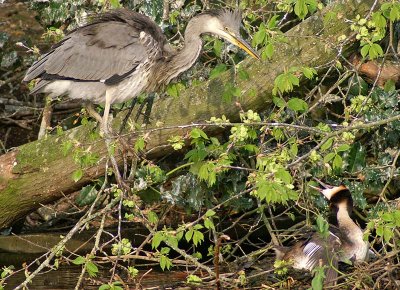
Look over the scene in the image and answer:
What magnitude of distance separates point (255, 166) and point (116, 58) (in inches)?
51.4

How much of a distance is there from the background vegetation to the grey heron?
0.14m

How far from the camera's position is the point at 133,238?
786cm

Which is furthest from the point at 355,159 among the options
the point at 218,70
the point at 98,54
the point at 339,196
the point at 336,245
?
the point at 98,54

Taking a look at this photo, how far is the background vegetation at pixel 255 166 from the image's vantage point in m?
5.11

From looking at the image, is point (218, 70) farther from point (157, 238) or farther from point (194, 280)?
point (157, 238)

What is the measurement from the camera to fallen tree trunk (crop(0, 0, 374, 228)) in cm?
639

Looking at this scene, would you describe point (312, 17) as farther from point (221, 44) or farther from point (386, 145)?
point (386, 145)

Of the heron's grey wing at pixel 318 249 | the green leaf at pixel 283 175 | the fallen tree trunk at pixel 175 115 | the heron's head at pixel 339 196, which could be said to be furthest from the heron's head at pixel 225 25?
the green leaf at pixel 283 175

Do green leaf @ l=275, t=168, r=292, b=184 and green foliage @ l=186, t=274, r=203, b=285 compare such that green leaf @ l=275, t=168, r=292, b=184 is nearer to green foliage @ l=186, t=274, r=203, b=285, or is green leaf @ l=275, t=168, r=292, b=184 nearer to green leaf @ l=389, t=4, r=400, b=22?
green foliage @ l=186, t=274, r=203, b=285

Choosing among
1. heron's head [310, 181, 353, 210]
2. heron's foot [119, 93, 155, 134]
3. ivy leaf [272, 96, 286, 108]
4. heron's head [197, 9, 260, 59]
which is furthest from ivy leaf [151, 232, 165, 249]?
heron's head [197, 9, 260, 59]

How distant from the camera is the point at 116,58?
668cm

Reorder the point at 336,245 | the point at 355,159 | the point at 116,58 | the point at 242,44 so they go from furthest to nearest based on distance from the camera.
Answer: the point at 355,159
the point at 116,58
the point at 242,44
the point at 336,245

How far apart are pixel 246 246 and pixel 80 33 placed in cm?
228

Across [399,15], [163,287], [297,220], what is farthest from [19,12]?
[399,15]
